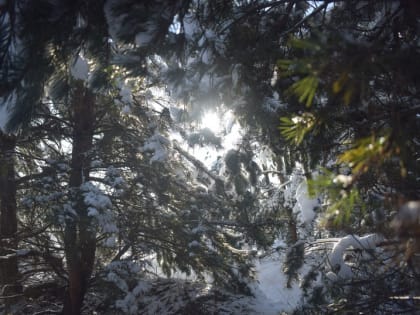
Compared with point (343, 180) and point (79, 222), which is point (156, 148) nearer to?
point (79, 222)

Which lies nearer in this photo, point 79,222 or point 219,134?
point 79,222

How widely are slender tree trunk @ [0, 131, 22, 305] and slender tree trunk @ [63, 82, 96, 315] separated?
108 centimetres

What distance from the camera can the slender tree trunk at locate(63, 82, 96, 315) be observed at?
619 centimetres

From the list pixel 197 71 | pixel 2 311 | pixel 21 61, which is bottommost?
pixel 2 311

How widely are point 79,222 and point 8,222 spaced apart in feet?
8.99

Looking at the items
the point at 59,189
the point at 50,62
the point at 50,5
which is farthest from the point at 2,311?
the point at 50,5

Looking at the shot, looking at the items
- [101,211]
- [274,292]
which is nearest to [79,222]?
[101,211]

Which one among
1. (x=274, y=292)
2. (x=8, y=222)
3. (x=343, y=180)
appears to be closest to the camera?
(x=343, y=180)

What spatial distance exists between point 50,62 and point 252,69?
2003 millimetres

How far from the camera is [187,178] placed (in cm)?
871

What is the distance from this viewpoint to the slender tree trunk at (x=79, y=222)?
6.19 m

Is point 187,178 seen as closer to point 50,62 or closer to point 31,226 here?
point 31,226

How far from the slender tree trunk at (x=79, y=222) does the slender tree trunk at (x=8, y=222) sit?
3.55 feet

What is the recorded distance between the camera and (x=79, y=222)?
5.94m
